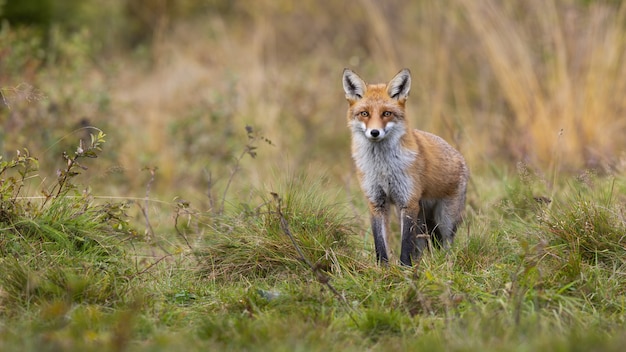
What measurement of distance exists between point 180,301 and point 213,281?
330 mm

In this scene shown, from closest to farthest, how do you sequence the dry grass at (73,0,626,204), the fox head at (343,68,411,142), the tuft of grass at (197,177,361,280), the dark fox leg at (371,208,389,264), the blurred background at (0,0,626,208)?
the tuft of grass at (197,177,361,280) → the dark fox leg at (371,208,389,264) → the fox head at (343,68,411,142) → the blurred background at (0,0,626,208) → the dry grass at (73,0,626,204)

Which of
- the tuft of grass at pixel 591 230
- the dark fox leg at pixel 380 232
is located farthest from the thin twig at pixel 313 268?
the tuft of grass at pixel 591 230

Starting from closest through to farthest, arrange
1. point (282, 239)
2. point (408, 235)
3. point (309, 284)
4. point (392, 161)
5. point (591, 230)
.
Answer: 1. point (309, 284)
2. point (591, 230)
3. point (282, 239)
4. point (408, 235)
5. point (392, 161)

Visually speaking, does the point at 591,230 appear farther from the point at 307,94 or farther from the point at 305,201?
the point at 307,94

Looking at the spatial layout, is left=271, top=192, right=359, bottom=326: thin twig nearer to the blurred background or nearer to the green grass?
the green grass

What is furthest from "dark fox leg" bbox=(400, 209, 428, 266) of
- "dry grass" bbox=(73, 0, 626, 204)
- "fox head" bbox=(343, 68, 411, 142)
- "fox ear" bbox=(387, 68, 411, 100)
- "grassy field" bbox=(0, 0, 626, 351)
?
"dry grass" bbox=(73, 0, 626, 204)

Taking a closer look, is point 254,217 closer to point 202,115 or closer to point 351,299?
point 351,299

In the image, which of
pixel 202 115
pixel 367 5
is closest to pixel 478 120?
pixel 367 5

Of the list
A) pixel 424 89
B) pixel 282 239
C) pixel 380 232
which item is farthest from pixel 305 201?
pixel 424 89

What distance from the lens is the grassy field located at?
3.93 m

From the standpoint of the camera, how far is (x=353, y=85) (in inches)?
215

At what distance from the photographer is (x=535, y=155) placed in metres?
8.17

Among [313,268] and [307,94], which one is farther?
[307,94]

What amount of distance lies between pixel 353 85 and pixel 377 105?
1.00 feet
